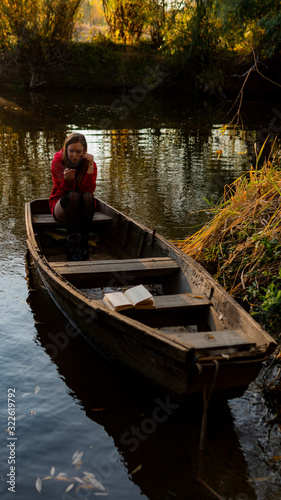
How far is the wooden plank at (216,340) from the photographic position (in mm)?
3221

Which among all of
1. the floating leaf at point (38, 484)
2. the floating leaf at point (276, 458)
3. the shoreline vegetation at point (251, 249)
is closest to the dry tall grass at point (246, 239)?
the shoreline vegetation at point (251, 249)

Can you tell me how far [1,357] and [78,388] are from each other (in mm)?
755

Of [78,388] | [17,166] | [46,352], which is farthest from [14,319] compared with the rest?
[17,166]

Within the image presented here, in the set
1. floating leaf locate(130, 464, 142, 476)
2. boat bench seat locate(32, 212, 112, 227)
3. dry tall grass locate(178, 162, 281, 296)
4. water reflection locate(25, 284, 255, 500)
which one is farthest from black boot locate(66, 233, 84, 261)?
floating leaf locate(130, 464, 142, 476)

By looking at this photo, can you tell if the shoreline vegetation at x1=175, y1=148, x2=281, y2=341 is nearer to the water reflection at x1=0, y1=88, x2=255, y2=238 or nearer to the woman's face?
the water reflection at x1=0, y1=88, x2=255, y2=238

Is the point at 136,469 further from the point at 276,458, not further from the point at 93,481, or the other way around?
the point at 276,458

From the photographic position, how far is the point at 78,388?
3.95 metres

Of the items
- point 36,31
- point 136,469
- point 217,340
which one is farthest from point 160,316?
point 36,31

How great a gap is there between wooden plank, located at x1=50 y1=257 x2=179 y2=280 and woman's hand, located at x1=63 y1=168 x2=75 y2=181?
3.54 feet

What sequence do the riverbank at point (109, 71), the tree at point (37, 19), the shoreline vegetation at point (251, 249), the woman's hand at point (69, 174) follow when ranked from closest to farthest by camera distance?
the shoreline vegetation at point (251, 249) → the woman's hand at point (69, 174) → the tree at point (37, 19) → the riverbank at point (109, 71)

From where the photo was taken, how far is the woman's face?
18.0 ft

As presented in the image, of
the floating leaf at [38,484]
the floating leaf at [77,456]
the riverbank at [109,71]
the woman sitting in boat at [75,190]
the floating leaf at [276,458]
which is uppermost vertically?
the riverbank at [109,71]

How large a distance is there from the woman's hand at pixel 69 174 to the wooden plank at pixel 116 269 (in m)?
1.08

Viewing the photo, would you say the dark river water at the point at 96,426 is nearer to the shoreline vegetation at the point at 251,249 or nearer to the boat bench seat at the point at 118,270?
the boat bench seat at the point at 118,270
